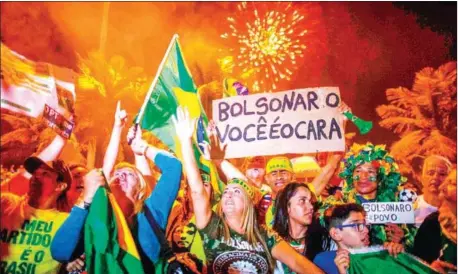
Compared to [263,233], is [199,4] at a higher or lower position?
higher

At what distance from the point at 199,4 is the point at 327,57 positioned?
3.37 ft

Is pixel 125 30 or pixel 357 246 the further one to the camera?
pixel 125 30

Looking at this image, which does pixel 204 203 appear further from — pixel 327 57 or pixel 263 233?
pixel 327 57

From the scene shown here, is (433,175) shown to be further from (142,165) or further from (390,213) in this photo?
(142,165)

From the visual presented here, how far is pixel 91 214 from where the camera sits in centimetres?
338

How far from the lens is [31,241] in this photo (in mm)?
3383

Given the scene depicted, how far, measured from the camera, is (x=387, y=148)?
339 cm

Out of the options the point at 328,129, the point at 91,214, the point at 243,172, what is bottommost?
the point at 91,214

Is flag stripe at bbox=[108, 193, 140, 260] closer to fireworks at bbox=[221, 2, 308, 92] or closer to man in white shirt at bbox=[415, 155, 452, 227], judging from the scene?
fireworks at bbox=[221, 2, 308, 92]

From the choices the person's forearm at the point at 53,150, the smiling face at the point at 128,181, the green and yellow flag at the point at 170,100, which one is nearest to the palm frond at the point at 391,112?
the green and yellow flag at the point at 170,100

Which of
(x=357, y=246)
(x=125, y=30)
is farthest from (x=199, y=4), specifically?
(x=357, y=246)

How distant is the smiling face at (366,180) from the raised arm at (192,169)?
1.05m

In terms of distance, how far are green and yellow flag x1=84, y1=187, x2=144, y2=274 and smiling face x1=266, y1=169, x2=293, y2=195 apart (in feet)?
3.43

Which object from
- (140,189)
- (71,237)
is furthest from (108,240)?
(140,189)
